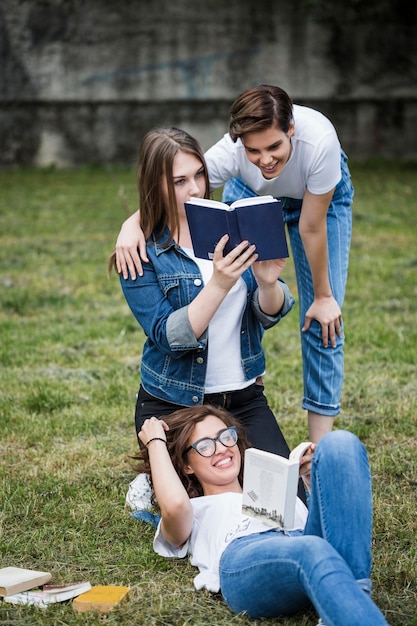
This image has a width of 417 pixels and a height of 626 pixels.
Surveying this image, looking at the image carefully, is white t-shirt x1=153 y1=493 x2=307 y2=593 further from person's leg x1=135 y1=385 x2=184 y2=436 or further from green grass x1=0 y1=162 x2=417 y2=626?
person's leg x1=135 y1=385 x2=184 y2=436

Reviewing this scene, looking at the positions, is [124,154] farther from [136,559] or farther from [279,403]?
[136,559]

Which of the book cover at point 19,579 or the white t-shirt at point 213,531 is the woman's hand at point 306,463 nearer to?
the white t-shirt at point 213,531

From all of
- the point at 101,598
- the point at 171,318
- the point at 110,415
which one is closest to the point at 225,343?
the point at 171,318

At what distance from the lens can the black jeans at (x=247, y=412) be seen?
3.44 m

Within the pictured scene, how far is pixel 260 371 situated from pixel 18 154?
1438cm

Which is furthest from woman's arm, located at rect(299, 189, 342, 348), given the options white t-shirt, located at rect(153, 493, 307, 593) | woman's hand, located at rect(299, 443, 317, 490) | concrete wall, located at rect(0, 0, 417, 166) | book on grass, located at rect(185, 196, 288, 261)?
concrete wall, located at rect(0, 0, 417, 166)

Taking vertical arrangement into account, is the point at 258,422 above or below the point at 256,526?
above

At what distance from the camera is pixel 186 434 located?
10.3 feet

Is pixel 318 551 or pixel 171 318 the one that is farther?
pixel 171 318

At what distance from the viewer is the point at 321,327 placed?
3836mm

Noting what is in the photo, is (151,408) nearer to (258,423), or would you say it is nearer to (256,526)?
(258,423)

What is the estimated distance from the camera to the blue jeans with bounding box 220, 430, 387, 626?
2.41m

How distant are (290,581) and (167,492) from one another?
1.91 ft

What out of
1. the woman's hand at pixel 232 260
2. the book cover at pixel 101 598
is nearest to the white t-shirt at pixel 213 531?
the book cover at pixel 101 598
